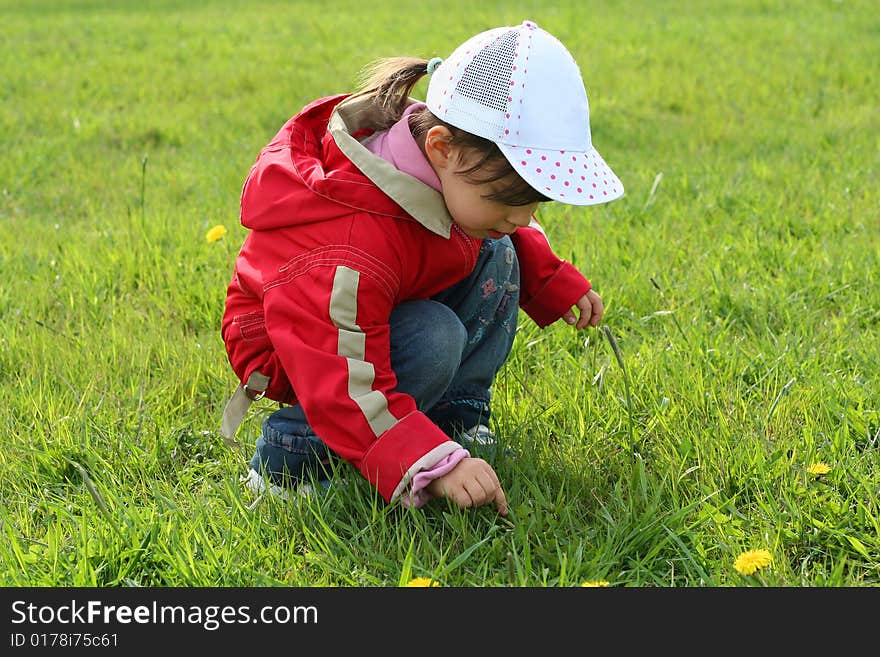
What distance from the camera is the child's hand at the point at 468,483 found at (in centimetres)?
192

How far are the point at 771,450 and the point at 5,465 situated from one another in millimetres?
1706

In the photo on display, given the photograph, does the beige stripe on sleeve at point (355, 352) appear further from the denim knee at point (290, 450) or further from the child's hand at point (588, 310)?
the child's hand at point (588, 310)

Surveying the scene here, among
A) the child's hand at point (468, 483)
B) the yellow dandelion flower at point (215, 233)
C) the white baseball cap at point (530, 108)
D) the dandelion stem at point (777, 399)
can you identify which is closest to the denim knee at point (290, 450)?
the child's hand at point (468, 483)

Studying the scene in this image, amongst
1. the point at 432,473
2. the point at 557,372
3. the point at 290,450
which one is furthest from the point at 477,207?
the point at 557,372

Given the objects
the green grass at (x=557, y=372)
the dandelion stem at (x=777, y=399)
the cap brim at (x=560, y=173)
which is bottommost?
the green grass at (x=557, y=372)

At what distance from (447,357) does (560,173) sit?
477mm

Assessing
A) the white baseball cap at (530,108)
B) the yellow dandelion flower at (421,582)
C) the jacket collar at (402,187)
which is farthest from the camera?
the jacket collar at (402,187)

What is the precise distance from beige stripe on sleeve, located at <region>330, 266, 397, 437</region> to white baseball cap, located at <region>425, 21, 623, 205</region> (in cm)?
37

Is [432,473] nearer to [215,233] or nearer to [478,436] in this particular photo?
[478,436]

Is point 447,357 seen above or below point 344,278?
below

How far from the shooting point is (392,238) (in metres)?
2.04

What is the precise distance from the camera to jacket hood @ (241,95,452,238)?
2.04 meters

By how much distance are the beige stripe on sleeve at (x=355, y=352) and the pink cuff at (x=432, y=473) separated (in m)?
0.11
